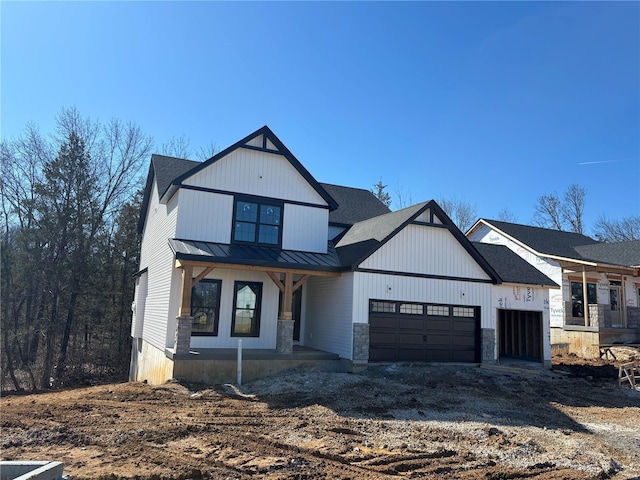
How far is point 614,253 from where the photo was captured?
2459 cm

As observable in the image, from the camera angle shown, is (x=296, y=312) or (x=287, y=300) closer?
(x=287, y=300)

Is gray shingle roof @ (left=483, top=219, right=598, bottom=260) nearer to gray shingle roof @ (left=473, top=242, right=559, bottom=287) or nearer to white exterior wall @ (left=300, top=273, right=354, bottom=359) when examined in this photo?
gray shingle roof @ (left=473, top=242, right=559, bottom=287)

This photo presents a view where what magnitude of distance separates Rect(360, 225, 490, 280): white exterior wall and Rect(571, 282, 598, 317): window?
976 cm

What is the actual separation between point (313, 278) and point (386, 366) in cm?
463

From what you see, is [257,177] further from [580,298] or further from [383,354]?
[580,298]

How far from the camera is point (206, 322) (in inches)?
549

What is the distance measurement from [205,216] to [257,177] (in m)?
2.29

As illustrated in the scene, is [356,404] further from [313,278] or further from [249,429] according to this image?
[313,278]

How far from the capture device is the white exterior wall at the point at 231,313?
1394 centimetres

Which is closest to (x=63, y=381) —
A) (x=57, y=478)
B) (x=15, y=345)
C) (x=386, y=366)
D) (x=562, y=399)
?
(x=15, y=345)

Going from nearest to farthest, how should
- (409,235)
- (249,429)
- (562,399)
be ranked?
1. (249,429)
2. (562,399)
3. (409,235)

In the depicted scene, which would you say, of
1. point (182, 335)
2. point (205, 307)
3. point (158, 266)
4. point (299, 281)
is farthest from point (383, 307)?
point (158, 266)

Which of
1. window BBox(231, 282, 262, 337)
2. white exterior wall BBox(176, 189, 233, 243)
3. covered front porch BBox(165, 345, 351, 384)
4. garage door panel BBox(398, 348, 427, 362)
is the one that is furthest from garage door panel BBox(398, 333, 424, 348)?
white exterior wall BBox(176, 189, 233, 243)

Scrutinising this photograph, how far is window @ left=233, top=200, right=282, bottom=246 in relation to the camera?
1495 centimetres
